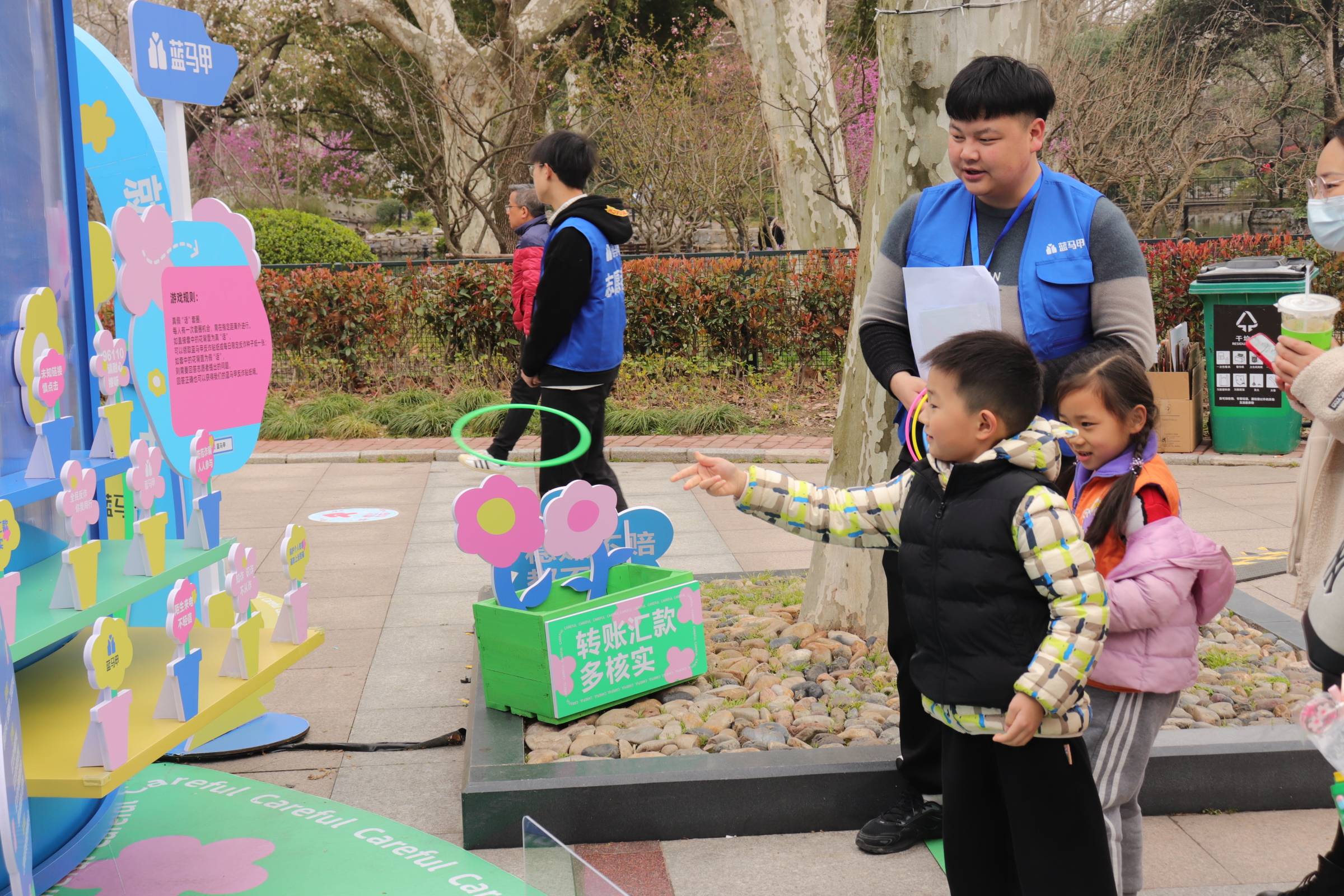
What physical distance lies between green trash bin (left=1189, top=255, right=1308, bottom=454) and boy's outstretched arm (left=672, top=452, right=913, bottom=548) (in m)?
6.76

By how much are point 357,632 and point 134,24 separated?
277 cm

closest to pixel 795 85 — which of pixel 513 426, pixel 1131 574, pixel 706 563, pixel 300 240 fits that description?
pixel 300 240

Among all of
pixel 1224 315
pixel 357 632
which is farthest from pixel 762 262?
pixel 357 632

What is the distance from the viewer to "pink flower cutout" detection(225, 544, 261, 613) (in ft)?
9.72

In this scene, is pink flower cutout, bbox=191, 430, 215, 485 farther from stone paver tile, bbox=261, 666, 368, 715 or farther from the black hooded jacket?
the black hooded jacket

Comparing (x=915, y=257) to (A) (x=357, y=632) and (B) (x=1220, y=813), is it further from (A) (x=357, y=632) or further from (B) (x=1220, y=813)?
(A) (x=357, y=632)

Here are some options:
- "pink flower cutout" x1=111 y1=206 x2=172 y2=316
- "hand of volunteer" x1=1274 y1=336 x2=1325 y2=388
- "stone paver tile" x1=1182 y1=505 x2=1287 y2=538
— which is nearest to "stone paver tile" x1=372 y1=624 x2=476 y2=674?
"pink flower cutout" x1=111 y1=206 x2=172 y2=316

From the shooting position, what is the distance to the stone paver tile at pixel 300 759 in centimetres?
386

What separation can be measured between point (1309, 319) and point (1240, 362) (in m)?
6.55

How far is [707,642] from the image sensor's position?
4.64 m

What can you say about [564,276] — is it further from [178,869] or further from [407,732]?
[178,869]

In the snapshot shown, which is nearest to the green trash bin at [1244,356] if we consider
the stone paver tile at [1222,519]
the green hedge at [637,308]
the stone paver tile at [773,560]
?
the stone paver tile at [1222,519]

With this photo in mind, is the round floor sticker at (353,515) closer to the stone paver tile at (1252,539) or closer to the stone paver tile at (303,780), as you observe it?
the stone paver tile at (303,780)

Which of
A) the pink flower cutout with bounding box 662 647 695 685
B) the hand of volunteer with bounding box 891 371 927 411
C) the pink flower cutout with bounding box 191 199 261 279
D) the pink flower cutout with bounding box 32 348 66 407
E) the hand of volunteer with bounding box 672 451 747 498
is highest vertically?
the pink flower cutout with bounding box 191 199 261 279
